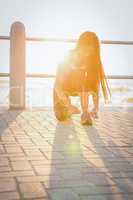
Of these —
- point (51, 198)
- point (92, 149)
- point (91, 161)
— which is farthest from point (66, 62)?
point (51, 198)

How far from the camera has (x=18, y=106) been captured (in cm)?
620

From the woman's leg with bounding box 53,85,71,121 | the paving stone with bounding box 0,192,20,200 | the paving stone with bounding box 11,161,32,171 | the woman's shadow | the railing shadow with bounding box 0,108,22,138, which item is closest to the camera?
the paving stone with bounding box 0,192,20,200

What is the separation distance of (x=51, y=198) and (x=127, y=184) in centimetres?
48

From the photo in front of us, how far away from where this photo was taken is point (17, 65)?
20.4ft

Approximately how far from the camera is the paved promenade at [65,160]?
214 centimetres

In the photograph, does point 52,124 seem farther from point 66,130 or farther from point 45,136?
point 45,136

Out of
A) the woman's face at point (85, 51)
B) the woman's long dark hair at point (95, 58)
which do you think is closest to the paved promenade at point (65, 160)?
the woman's long dark hair at point (95, 58)

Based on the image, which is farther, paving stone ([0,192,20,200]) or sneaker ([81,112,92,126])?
sneaker ([81,112,92,126])

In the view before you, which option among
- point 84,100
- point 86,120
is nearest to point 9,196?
point 86,120

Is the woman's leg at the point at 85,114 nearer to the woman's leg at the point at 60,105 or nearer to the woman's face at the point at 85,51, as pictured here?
the woman's leg at the point at 60,105

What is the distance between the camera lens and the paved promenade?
2145 mm

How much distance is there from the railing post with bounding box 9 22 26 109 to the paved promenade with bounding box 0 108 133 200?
1.33 metres

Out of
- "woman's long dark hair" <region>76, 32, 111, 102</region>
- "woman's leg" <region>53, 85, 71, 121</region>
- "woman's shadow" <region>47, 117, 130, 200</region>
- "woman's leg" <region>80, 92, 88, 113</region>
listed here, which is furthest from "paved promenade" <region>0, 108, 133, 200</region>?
"woman's long dark hair" <region>76, 32, 111, 102</region>

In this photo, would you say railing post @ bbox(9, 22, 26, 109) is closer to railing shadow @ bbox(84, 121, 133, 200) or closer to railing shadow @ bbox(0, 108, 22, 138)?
railing shadow @ bbox(0, 108, 22, 138)
